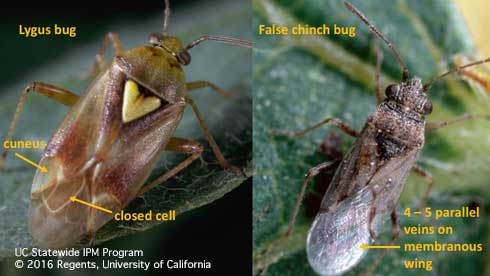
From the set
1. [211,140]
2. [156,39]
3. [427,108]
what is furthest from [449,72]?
[156,39]

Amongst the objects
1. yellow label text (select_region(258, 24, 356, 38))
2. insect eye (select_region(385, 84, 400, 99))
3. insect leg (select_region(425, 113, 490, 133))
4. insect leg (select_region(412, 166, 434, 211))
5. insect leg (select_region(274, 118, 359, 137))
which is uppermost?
yellow label text (select_region(258, 24, 356, 38))

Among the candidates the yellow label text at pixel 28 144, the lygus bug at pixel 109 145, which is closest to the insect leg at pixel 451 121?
the lygus bug at pixel 109 145

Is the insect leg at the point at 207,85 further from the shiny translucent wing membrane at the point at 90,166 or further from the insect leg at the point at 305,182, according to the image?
the insect leg at the point at 305,182

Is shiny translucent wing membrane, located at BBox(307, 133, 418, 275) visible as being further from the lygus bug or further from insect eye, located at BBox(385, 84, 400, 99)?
the lygus bug

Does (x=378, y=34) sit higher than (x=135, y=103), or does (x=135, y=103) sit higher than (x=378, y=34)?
(x=378, y=34)

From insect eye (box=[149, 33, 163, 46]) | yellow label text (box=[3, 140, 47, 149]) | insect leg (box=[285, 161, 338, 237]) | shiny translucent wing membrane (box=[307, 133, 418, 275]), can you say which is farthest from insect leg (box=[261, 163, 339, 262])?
yellow label text (box=[3, 140, 47, 149])

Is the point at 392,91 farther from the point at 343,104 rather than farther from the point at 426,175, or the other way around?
the point at 426,175

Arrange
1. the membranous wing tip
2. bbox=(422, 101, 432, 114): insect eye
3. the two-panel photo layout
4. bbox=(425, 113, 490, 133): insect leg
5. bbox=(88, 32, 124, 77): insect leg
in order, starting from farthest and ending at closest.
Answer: bbox=(88, 32, 124, 77): insect leg, bbox=(425, 113, 490, 133): insect leg, bbox=(422, 101, 432, 114): insect eye, the membranous wing tip, the two-panel photo layout
